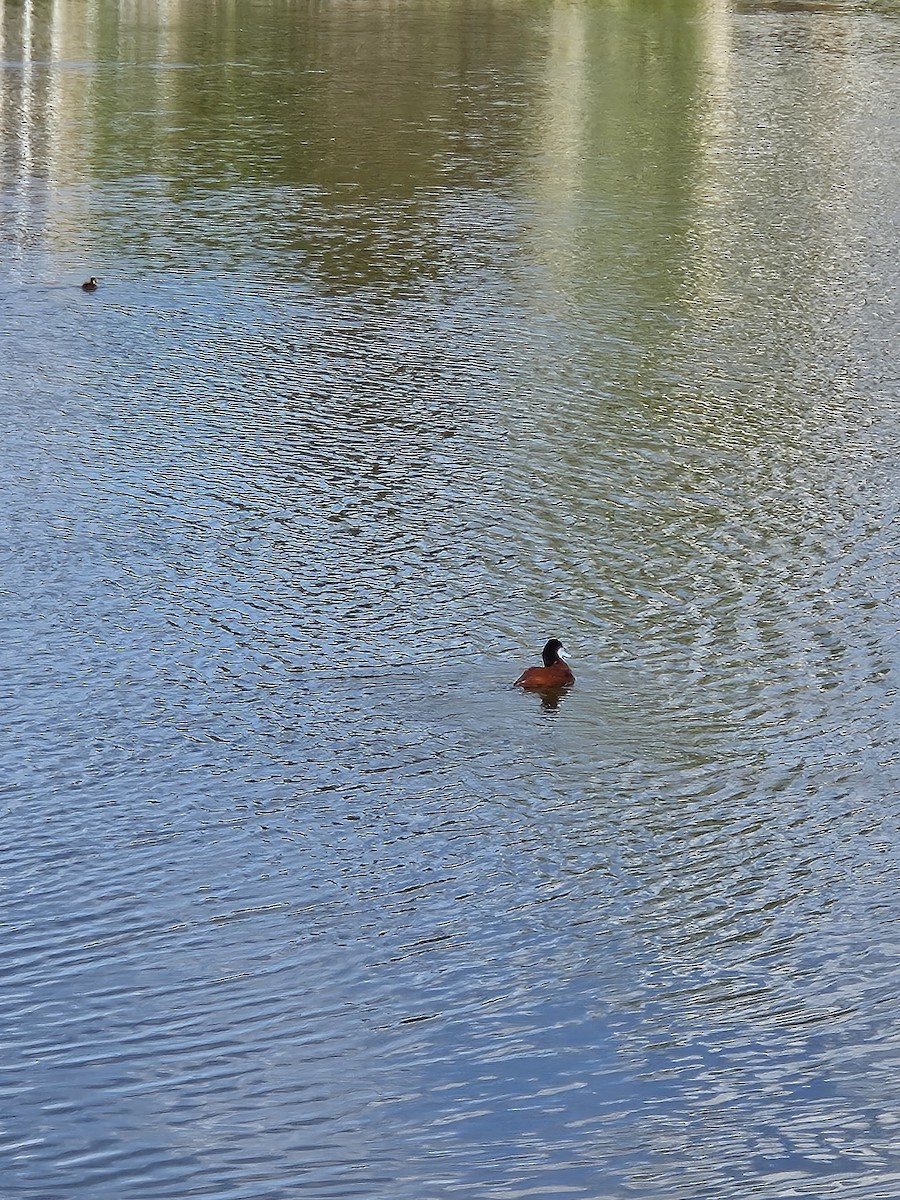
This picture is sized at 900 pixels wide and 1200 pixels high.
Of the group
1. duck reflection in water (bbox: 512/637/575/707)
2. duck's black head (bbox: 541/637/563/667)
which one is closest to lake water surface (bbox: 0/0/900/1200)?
duck reflection in water (bbox: 512/637/575/707)

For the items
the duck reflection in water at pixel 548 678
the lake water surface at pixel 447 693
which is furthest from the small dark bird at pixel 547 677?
the lake water surface at pixel 447 693

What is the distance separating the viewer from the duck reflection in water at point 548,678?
46.4 ft

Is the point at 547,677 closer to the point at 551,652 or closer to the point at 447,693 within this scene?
the point at 551,652

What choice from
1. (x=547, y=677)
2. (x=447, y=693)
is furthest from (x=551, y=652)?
(x=447, y=693)

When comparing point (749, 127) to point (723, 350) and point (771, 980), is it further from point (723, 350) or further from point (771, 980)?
point (771, 980)

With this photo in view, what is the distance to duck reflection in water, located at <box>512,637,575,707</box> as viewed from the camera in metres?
14.2

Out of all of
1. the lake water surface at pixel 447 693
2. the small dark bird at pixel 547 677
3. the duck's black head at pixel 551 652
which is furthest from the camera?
the duck's black head at pixel 551 652

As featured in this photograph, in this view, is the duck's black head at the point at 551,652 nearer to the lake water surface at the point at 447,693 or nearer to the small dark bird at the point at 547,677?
the small dark bird at the point at 547,677

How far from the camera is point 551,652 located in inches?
568

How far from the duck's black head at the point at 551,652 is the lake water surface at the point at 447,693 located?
39cm

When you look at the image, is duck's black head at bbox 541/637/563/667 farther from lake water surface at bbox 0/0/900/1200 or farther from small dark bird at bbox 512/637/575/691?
lake water surface at bbox 0/0/900/1200

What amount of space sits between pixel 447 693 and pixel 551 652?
0.86 meters

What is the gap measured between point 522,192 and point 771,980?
24553 mm

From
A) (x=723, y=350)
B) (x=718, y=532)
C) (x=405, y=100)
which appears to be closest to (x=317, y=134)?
(x=405, y=100)
